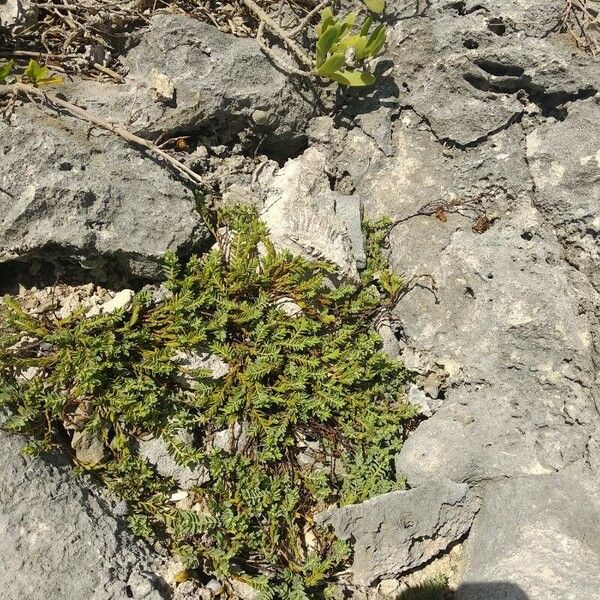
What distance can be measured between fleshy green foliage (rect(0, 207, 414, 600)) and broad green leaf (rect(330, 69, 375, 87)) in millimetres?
1194

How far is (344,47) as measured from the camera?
4.05 m

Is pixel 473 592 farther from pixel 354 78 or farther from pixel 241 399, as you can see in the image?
pixel 354 78

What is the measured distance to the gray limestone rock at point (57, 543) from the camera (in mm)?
3297

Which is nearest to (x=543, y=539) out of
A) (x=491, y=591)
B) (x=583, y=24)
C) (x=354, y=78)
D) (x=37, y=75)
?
(x=491, y=591)

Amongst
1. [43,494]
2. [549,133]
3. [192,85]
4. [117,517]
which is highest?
[192,85]

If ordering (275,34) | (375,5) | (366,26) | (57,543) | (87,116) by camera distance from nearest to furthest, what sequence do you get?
(57,543), (87,116), (366,26), (375,5), (275,34)

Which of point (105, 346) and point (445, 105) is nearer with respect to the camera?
point (105, 346)

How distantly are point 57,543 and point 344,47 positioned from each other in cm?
373

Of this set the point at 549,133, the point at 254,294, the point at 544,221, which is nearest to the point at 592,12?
the point at 549,133

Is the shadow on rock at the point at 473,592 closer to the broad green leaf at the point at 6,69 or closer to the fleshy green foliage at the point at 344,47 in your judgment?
the fleshy green foliage at the point at 344,47

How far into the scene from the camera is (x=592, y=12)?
4086 mm

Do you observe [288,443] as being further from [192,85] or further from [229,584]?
[192,85]

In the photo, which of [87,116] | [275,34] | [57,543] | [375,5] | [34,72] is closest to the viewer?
[57,543]

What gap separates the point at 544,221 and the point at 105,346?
10.2 feet
